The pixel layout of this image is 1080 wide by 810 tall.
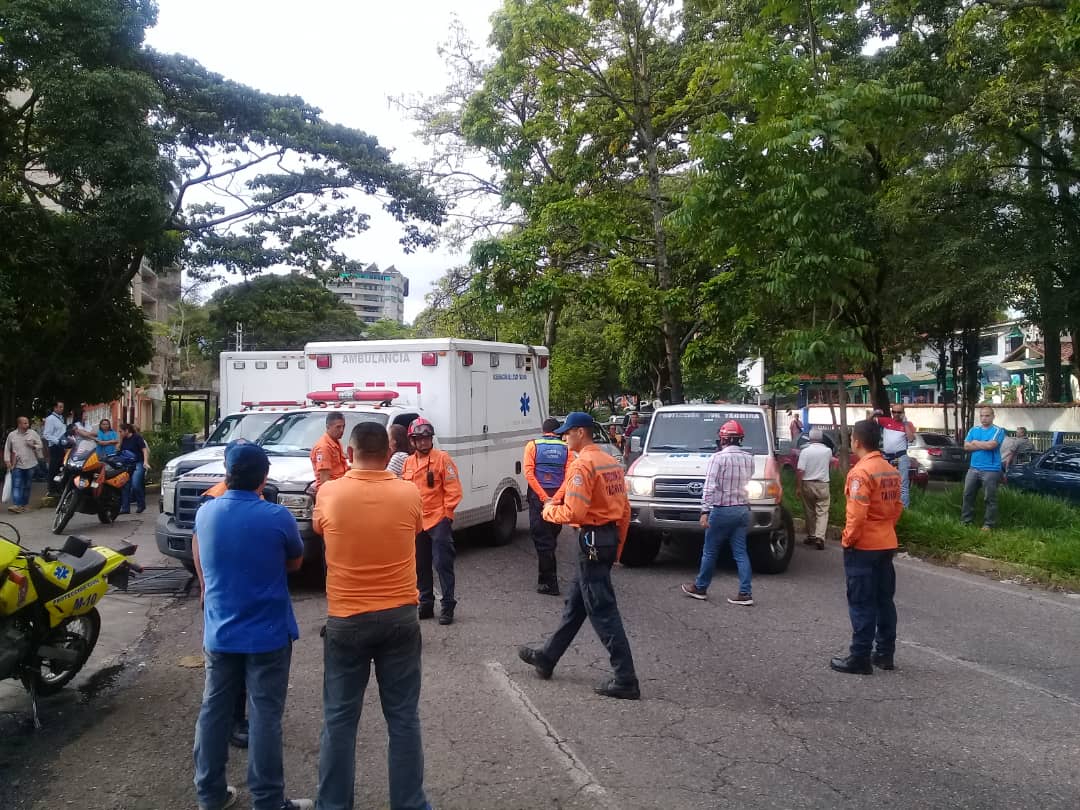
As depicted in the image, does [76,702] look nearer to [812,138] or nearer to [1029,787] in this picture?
[1029,787]

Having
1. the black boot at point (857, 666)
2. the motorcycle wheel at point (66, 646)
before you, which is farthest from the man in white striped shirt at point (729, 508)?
the motorcycle wheel at point (66, 646)

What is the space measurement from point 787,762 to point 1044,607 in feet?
18.0

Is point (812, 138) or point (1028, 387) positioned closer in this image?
point (812, 138)

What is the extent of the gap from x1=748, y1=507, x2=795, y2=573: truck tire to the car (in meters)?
8.28

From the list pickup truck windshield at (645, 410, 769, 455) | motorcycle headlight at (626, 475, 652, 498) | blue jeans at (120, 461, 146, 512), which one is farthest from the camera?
blue jeans at (120, 461, 146, 512)

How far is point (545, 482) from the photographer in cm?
896

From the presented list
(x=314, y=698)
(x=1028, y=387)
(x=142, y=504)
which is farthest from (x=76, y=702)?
(x=1028, y=387)

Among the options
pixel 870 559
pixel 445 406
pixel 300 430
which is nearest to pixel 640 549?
pixel 445 406

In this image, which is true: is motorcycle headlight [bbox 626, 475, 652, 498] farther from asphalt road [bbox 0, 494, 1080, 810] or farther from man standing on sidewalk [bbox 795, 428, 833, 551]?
man standing on sidewalk [bbox 795, 428, 833, 551]

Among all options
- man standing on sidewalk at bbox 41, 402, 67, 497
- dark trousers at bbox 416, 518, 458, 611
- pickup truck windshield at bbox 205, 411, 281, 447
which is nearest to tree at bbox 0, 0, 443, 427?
man standing on sidewalk at bbox 41, 402, 67, 497

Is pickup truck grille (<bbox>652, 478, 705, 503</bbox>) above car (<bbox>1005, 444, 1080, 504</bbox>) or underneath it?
above

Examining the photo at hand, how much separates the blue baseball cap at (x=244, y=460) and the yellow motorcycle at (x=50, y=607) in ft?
6.40

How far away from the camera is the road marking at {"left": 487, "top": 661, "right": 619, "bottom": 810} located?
4.39 meters

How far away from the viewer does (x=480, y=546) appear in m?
12.3
